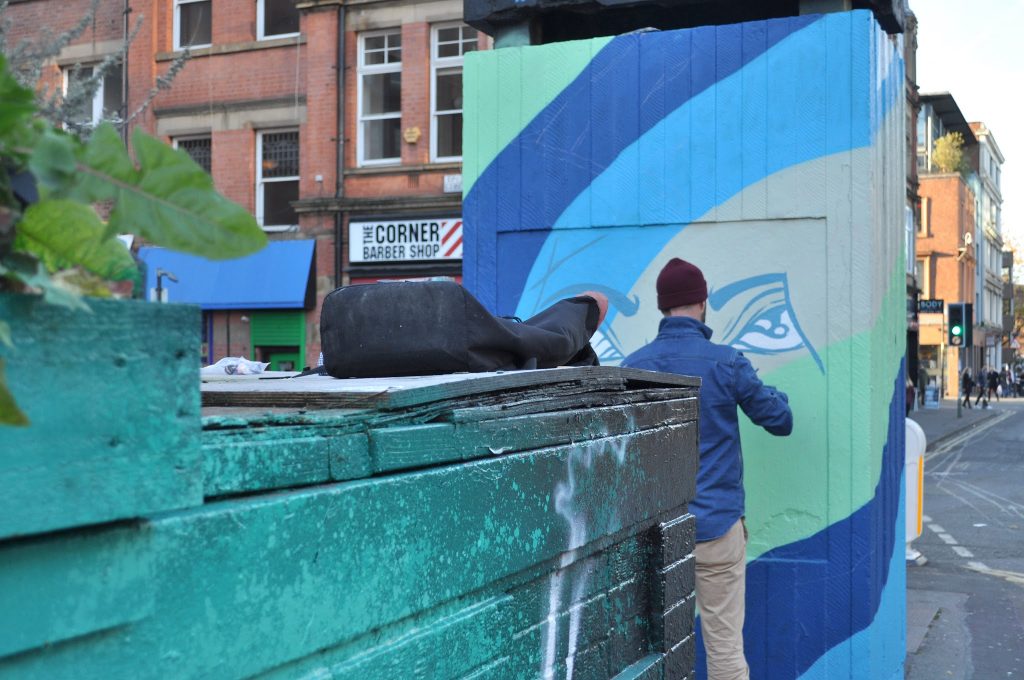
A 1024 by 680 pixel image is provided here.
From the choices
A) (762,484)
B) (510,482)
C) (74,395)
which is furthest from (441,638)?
(762,484)

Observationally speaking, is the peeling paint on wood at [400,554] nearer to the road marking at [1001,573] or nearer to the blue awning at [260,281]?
the road marking at [1001,573]

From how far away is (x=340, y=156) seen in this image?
21562 mm

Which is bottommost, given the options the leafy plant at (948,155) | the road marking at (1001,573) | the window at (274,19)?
the road marking at (1001,573)

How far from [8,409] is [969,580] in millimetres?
9112

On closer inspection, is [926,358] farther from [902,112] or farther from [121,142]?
[121,142]

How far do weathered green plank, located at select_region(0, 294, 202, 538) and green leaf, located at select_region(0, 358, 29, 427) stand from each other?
16mm

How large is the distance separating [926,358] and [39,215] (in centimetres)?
5550

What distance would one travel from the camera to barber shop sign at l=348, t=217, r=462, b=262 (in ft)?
66.6

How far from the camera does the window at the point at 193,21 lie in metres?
23.2

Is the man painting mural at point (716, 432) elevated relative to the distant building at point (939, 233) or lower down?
lower down

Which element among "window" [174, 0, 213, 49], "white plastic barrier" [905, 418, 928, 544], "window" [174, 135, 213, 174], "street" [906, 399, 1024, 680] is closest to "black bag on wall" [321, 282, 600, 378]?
"street" [906, 399, 1024, 680]

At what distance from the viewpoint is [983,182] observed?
231 feet

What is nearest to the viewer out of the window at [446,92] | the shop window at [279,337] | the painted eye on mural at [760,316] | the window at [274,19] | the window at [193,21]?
the painted eye on mural at [760,316]

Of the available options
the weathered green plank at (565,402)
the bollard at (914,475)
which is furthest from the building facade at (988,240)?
the weathered green plank at (565,402)
